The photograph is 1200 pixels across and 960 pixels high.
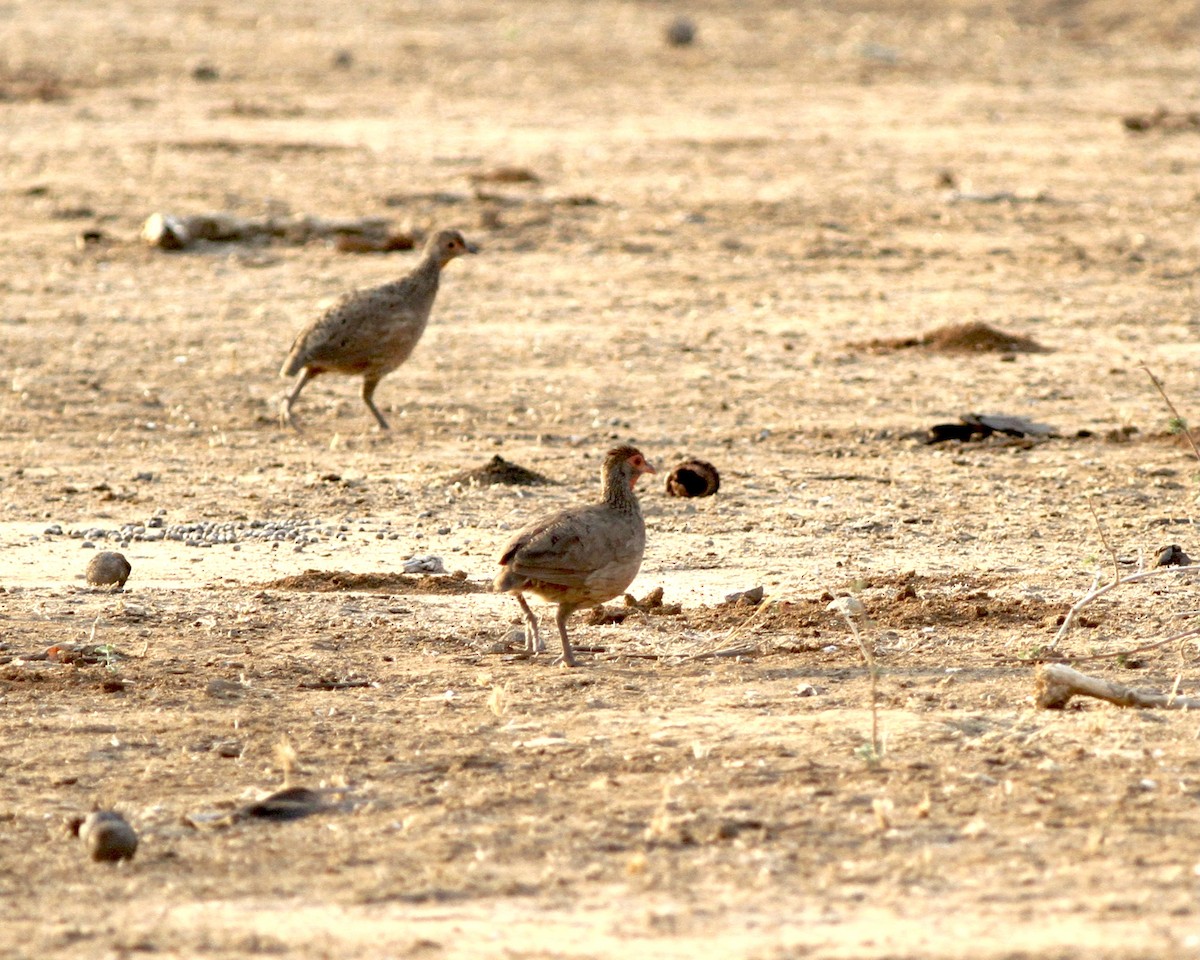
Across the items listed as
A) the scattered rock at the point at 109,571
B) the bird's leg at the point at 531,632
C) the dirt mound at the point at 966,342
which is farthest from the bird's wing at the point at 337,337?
the bird's leg at the point at 531,632

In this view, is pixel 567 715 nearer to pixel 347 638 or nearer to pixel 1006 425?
pixel 347 638

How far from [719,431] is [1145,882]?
695 centimetres

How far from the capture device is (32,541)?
32.3ft

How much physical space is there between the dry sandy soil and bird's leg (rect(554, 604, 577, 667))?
0.78ft

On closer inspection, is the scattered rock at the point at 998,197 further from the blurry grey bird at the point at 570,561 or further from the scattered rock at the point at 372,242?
the blurry grey bird at the point at 570,561

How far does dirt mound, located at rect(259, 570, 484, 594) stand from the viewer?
891 centimetres

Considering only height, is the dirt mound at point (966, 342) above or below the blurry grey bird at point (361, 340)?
below

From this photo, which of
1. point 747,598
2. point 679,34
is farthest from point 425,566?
point 679,34

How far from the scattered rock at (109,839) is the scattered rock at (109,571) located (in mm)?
3021

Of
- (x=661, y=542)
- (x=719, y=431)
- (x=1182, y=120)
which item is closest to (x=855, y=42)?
(x=1182, y=120)

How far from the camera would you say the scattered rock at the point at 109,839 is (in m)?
5.83

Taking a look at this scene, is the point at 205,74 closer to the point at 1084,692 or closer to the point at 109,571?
the point at 109,571

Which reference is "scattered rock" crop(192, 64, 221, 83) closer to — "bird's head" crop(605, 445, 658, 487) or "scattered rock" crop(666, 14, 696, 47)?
"scattered rock" crop(666, 14, 696, 47)

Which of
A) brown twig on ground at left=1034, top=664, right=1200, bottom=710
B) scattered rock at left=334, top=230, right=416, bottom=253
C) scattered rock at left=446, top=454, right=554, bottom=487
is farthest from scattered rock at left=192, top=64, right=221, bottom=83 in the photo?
brown twig on ground at left=1034, top=664, right=1200, bottom=710
